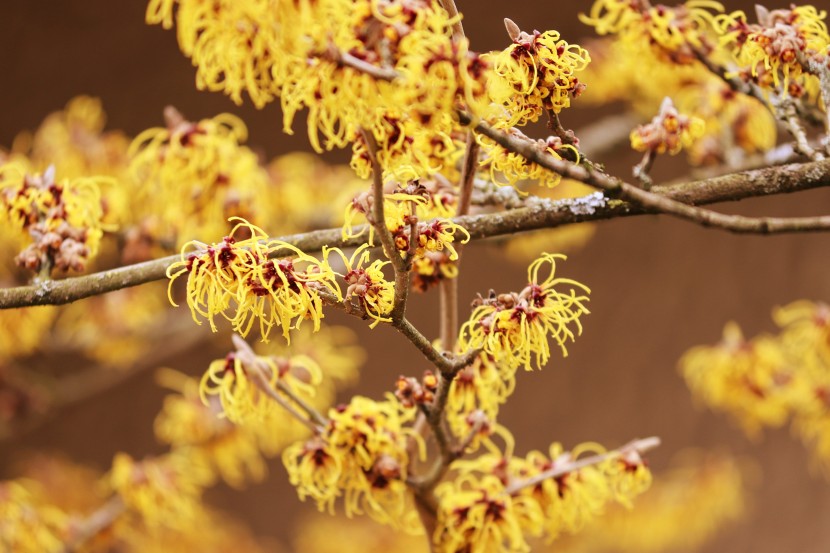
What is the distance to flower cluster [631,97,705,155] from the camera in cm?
68

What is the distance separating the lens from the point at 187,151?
0.85m

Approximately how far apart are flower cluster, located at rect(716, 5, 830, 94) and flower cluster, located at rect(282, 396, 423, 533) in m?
0.40

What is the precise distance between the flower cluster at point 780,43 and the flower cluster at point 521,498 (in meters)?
0.34

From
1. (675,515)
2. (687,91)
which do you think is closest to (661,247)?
(675,515)

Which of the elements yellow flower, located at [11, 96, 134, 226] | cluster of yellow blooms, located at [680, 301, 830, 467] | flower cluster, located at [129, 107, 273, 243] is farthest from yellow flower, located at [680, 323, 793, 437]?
yellow flower, located at [11, 96, 134, 226]

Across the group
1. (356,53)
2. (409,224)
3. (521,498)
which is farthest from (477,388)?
(356,53)

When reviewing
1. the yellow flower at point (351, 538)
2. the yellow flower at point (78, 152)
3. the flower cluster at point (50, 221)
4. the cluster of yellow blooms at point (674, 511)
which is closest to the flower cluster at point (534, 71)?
the flower cluster at point (50, 221)

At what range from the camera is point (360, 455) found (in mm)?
688

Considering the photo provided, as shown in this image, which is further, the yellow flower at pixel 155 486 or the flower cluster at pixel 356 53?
the yellow flower at pixel 155 486

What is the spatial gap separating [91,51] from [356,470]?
135cm

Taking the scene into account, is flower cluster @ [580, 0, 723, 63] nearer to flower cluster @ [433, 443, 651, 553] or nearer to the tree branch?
the tree branch

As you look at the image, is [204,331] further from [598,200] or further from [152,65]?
[598,200]

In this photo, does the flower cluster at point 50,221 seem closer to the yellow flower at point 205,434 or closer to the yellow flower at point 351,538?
the yellow flower at point 205,434

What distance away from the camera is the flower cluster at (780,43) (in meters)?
0.66
